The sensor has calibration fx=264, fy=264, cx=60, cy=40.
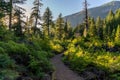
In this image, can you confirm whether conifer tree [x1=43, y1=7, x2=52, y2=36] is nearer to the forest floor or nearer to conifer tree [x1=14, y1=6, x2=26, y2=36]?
conifer tree [x1=14, y1=6, x2=26, y2=36]

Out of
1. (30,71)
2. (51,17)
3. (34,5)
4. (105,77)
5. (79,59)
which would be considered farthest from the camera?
(51,17)

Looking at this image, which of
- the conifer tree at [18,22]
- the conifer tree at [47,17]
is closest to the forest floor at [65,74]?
the conifer tree at [18,22]

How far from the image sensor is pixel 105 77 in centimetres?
2248

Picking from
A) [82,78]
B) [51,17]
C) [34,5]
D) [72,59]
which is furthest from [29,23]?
[82,78]

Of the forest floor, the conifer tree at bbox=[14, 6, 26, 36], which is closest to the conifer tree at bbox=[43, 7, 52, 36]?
the conifer tree at bbox=[14, 6, 26, 36]

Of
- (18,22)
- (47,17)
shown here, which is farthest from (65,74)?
(47,17)

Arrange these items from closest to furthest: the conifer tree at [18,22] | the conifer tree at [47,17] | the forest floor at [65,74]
A: the forest floor at [65,74] → the conifer tree at [18,22] → the conifer tree at [47,17]

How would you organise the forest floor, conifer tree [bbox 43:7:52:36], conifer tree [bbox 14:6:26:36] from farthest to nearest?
conifer tree [bbox 43:7:52:36] → conifer tree [bbox 14:6:26:36] → the forest floor

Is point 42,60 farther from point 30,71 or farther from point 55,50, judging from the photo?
point 55,50

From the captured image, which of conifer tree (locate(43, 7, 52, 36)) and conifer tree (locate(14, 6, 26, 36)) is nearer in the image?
conifer tree (locate(14, 6, 26, 36))

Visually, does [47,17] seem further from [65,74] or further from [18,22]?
[65,74]

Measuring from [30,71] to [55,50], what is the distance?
70.9ft

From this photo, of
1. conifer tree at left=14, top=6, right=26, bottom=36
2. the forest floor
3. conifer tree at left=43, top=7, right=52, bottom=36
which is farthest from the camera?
conifer tree at left=43, top=7, right=52, bottom=36

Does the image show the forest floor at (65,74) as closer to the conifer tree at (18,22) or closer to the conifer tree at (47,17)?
the conifer tree at (18,22)
